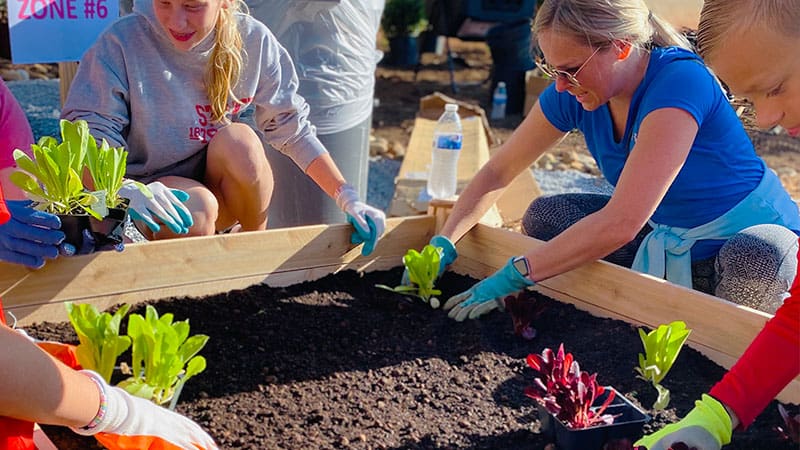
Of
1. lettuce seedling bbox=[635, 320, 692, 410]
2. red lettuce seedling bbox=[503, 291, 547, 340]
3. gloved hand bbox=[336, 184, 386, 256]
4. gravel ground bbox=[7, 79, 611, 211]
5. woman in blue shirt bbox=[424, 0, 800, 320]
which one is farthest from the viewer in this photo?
gravel ground bbox=[7, 79, 611, 211]

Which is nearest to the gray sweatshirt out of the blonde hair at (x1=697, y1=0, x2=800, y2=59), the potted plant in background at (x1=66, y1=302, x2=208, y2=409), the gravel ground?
the potted plant in background at (x1=66, y1=302, x2=208, y2=409)

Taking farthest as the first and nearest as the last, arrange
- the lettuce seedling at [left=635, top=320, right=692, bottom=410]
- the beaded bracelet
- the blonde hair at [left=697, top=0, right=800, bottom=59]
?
the lettuce seedling at [left=635, top=320, right=692, bottom=410] < the beaded bracelet < the blonde hair at [left=697, top=0, right=800, bottom=59]

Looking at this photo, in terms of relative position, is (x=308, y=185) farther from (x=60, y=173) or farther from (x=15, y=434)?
(x=15, y=434)

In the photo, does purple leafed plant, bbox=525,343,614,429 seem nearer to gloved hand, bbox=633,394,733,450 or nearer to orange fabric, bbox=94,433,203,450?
gloved hand, bbox=633,394,733,450

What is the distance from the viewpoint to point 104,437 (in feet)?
5.24

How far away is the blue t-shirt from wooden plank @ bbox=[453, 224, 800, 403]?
343 mm

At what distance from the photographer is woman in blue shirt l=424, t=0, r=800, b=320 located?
2182 mm

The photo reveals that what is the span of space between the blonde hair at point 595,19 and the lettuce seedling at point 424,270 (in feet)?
2.35

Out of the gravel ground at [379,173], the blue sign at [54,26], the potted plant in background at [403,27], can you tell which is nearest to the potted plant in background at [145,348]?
the blue sign at [54,26]

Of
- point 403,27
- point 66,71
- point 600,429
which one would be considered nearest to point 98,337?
point 600,429

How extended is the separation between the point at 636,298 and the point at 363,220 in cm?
84

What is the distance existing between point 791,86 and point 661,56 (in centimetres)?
93

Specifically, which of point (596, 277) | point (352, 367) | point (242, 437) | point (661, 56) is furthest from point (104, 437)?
point (661, 56)

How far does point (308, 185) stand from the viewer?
333cm
